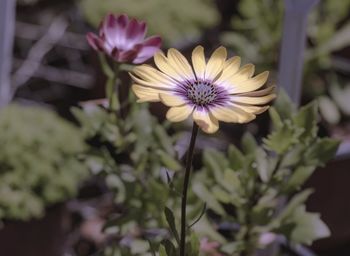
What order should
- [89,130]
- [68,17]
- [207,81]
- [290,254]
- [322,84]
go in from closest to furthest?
[207,81]
[89,130]
[290,254]
[322,84]
[68,17]

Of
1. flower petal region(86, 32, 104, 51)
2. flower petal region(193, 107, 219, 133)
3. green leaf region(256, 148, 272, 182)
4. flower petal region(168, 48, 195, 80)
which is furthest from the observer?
green leaf region(256, 148, 272, 182)

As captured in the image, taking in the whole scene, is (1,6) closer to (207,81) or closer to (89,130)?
(89,130)

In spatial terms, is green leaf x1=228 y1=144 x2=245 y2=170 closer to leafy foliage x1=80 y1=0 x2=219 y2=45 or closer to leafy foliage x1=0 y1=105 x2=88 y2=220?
leafy foliage x1=0 y1=105 x2=88 y2=220

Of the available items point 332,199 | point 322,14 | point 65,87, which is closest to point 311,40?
point 322,14

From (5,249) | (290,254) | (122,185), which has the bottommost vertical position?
(5,249)

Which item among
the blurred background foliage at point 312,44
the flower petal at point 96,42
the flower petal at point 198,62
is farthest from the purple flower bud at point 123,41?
the blurred background foliage at point 312,44

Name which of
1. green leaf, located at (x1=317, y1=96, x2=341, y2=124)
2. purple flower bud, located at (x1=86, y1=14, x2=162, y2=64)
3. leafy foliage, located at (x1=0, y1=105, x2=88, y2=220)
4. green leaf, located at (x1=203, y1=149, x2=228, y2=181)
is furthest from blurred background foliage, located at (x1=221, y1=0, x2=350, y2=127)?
purple flower bud, located at (x1=86, y1=14, x2=162, y2=64)

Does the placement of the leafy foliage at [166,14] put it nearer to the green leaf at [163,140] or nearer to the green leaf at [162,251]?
the green leaf at [163,140]
